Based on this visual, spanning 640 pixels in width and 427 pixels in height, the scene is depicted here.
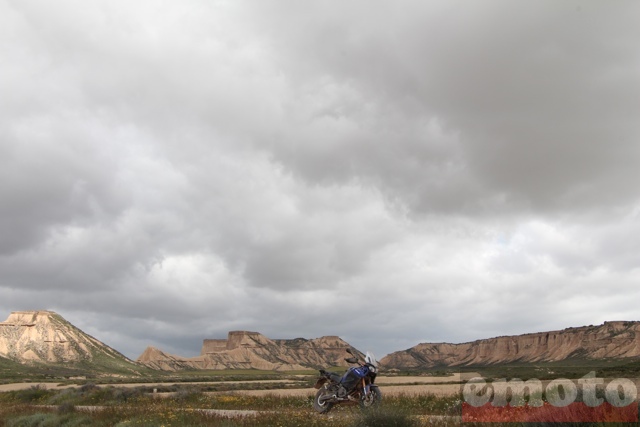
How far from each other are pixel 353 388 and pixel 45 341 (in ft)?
562

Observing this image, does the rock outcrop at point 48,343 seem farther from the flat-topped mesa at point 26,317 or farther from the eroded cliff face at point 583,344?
the eroded cliff face at point 583,344

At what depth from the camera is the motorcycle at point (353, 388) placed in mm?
15797

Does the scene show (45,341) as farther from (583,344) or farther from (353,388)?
(353,388)

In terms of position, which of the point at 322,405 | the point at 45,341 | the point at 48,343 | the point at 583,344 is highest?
the point at 45,341

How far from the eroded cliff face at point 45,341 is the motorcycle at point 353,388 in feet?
507

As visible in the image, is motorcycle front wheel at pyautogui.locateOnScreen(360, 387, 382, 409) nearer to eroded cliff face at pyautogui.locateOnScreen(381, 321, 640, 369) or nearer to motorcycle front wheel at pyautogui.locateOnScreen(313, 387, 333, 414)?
motorcycle front wheel at pyautogui.locateOnScreen(313, 387, 333, 414)

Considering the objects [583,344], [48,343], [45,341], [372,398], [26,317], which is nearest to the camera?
[372,398]

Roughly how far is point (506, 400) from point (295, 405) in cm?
961

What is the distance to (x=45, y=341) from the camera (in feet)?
529

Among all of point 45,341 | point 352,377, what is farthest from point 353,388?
point 45,341

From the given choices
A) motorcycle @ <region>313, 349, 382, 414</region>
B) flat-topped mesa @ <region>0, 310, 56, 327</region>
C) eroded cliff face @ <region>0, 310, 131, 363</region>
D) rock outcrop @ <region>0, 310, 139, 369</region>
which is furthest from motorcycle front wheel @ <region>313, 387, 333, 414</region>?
flat-topped mesa @ <region>0, 310, 56, 327</region>

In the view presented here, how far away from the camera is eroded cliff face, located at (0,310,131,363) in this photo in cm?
15188

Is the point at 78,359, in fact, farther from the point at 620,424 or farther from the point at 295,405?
the point at 620,424

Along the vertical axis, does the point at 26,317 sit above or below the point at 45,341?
above
